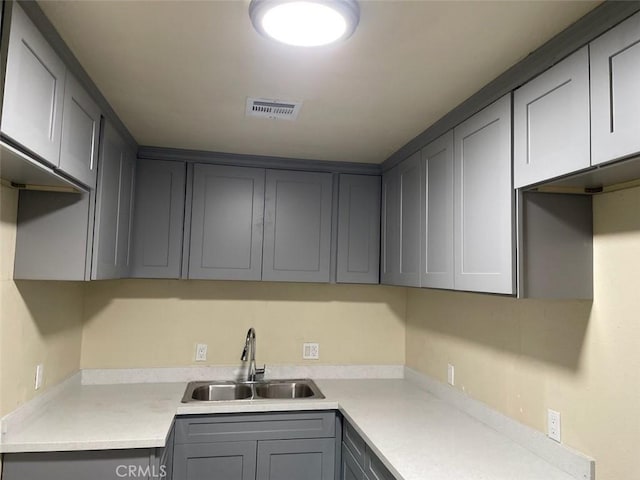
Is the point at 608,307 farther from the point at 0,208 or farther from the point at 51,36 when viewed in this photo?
the point at 0,208

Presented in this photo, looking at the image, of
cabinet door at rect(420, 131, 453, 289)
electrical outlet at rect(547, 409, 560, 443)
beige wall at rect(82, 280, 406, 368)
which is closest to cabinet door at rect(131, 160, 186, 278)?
beige wall at rect(82, 280, 406, 368)

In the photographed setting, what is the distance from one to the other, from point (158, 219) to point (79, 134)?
40.7 inches

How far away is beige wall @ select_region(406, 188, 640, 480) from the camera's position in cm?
146

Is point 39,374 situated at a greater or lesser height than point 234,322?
lesser

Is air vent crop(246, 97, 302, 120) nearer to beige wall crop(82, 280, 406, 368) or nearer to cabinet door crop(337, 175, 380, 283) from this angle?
cabinet door crop(337, 175, 380, 283)

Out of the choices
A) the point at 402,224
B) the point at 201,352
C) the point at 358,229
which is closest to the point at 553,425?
the point at 402,224

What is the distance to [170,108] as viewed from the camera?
6.94 ft

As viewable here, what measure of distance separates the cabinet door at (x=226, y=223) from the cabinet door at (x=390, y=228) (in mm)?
785

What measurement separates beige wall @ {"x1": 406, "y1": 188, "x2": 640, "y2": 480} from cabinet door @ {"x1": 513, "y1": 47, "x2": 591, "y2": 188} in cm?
29

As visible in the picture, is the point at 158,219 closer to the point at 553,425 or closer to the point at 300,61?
the point at 300,61

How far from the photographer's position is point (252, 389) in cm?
282

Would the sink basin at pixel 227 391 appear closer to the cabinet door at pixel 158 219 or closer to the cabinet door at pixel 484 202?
the cabinet door at pixel 158 219

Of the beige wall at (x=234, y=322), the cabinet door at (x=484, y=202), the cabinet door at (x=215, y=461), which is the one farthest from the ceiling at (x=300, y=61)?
the cabinet door at (x=215, y=461)

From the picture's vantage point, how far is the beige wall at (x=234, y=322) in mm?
2920
